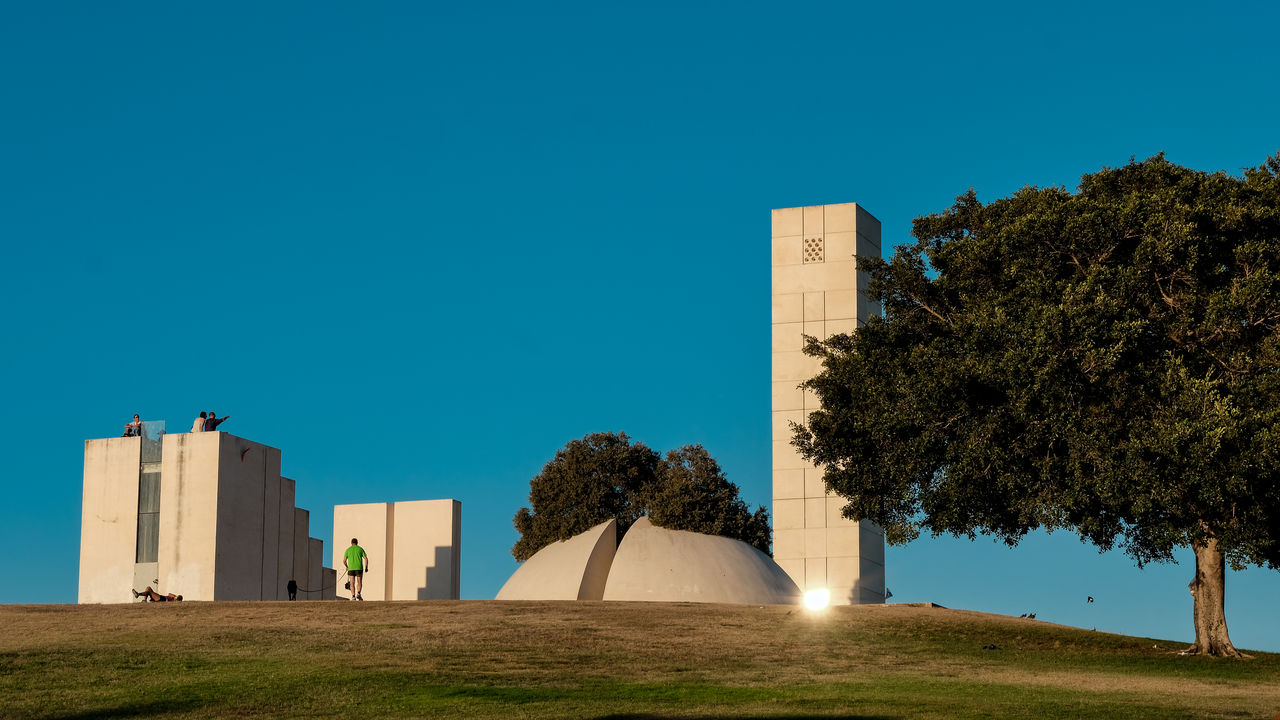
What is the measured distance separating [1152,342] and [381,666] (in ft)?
59.0

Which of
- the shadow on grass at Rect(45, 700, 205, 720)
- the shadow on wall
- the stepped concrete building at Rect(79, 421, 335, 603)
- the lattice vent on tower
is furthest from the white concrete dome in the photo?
the shadow on grass at Rect(45, 700, 205, 720)

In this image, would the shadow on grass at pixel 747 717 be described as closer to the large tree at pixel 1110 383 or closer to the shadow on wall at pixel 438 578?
the large tree at pixel 1110 383

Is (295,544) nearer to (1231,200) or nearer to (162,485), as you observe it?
(162,485)

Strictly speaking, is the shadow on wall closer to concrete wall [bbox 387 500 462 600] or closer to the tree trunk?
concrete wall [bbox 387 500 462 600]

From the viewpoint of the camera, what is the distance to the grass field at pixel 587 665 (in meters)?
21.9

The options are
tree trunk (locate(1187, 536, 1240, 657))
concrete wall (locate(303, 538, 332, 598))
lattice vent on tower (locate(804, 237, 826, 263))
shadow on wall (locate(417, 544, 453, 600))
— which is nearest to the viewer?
tree trunk (locate(1187, 536, 1240, 657))

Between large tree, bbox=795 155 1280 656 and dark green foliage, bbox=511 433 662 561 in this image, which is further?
dark green foliage, bbox=511 433 662 561

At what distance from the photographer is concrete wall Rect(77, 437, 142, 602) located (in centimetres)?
5447

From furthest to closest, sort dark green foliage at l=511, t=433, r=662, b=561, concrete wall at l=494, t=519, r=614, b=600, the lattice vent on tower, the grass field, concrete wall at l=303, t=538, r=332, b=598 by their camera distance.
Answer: concrete wall at l=303, t=538, r=332, b=598 → the lattice vent on tower → dark green foliage at l=511, t=433, r=662, b=561 → concrete wall at l=494, t=519, r=614, b=600 → the grass field

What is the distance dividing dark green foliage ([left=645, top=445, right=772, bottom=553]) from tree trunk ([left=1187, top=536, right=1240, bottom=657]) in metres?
18.1

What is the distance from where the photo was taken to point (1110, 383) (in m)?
30.7

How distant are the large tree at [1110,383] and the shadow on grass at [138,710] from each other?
57.5 ft

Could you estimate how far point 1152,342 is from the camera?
104 ft

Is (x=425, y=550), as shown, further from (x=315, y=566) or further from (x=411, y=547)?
(x=315, y=566)
